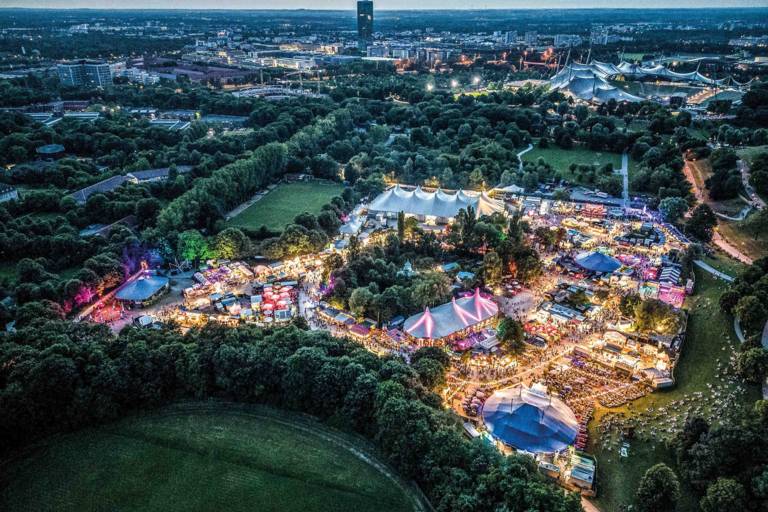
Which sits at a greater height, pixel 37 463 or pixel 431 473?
pixel 431 473

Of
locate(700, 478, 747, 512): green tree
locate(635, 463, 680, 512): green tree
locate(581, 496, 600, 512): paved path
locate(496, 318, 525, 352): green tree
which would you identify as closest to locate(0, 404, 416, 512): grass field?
locate(581, 496, 600, 512): paved path

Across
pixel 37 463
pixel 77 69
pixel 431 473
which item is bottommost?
pixel 37 463

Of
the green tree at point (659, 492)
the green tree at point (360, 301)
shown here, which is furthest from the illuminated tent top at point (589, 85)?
the green tree at point (659, 492)

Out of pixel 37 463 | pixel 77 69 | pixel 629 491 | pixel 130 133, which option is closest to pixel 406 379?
pixel 629 491

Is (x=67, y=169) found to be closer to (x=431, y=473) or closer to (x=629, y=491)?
(x=431, y=473)

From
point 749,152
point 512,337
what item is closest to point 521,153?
point 749,152

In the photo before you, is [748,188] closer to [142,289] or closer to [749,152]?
[749,152]
